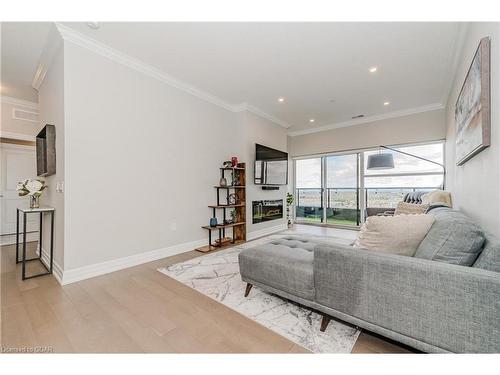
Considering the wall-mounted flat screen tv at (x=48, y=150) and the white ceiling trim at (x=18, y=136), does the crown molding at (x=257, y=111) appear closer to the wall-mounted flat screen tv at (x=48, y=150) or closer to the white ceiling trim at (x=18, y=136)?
the wall-mounted flat screen tv at (x=48, y=150)

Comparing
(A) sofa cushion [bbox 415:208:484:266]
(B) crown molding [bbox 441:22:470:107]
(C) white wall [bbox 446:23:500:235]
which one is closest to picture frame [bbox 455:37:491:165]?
(C) white wall [bbox 446:23:500:235]

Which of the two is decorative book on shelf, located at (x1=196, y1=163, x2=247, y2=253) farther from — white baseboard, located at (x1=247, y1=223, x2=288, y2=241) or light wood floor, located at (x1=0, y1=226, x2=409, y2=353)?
light wood floor, located at (x1=0, y1=226, x2=409, y2=353)

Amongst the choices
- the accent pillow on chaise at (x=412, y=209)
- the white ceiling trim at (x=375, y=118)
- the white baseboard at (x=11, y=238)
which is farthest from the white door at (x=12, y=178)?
the accent pillow on chaise at (x=412, y=209)

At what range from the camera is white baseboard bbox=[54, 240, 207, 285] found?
2314mm

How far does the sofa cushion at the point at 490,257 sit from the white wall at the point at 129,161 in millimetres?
3237

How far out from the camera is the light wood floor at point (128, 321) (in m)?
1.39

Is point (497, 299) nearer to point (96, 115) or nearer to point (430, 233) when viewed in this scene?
A: point (430, 233)

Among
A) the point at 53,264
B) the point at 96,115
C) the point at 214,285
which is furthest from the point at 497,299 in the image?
the point at 53,264

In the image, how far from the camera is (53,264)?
8.36ft

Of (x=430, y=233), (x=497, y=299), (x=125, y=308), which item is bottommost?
(x=125, y=308)

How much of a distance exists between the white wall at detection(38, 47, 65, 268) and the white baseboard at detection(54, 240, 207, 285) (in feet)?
0.52

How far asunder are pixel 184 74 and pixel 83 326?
10.4ft

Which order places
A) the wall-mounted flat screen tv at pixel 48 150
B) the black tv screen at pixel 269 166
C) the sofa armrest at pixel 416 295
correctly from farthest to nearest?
Answer: the black tv screen at pixel 269 166 < the wall-mounted flat screen tv at pixel 48 150 < the sofa armrest at pixel 416 295

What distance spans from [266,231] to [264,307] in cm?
305
